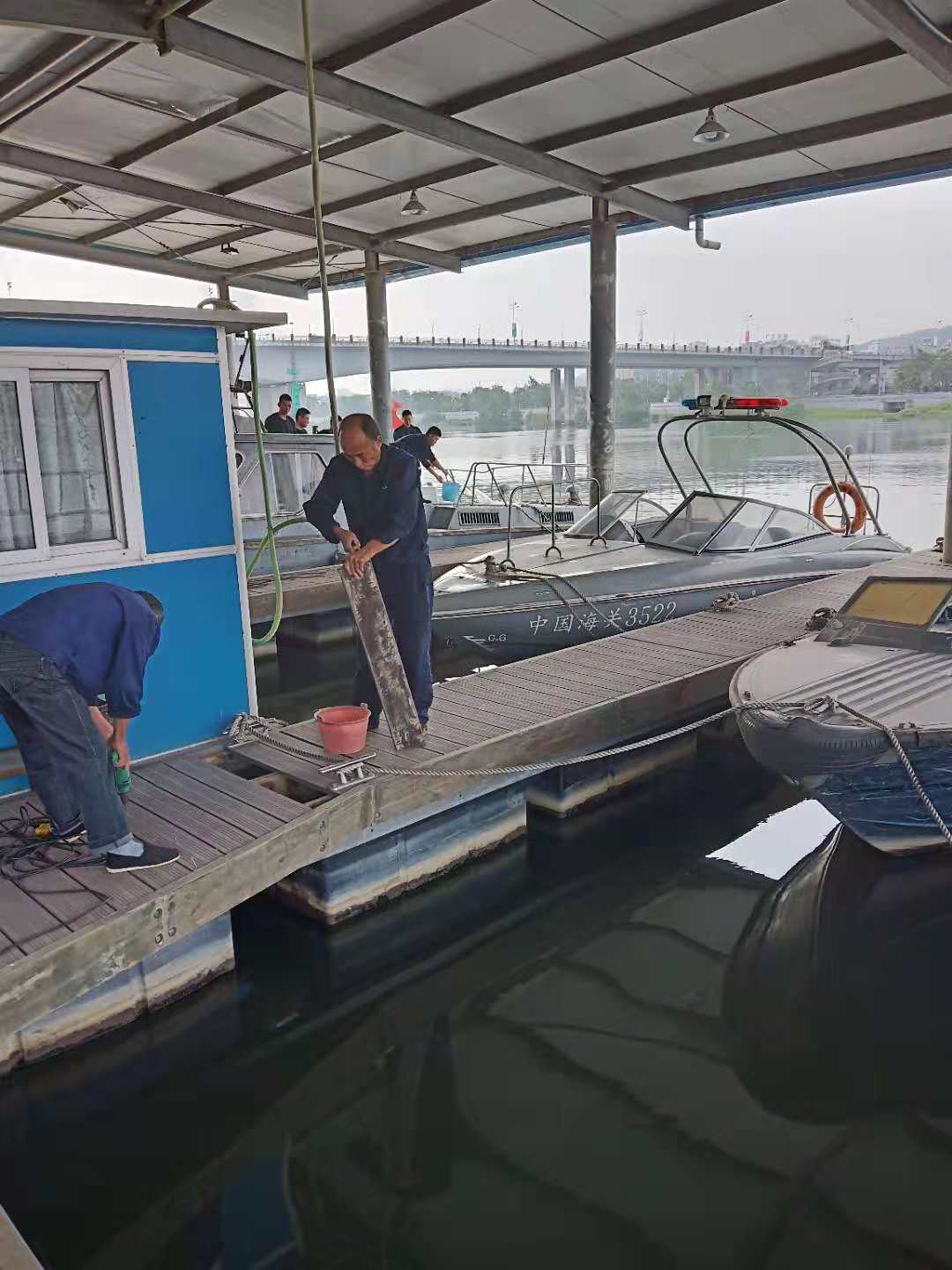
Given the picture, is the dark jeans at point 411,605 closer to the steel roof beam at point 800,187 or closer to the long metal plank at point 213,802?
the long metal plank at point 213,802

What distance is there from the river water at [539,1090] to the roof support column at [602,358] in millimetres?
9690

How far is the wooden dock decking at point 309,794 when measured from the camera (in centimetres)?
361

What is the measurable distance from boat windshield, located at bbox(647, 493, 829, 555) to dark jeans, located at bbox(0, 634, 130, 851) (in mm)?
6410

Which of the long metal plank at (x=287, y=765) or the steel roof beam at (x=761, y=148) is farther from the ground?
the steel roof beam at (x=761, y=148)

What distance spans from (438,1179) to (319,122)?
426 inches

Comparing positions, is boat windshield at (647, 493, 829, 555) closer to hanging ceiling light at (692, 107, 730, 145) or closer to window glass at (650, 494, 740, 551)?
window glass at (650, 494, 740, 551)

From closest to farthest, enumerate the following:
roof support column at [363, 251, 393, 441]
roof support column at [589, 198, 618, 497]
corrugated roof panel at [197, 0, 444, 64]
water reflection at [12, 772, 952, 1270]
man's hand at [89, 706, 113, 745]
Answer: water reflection at [12, 772, 952, 1270], man's hand at [89, 706, 113, 745], corrugated roof panel at [197, 0, 444, 64], roof support column at [589, 198, 618, 497], roof support column at [363, 251, 393, 441]

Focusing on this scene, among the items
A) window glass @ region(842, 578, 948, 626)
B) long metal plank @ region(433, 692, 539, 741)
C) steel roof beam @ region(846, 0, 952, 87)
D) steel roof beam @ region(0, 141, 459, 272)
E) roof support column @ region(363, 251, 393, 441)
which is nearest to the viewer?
long metal plank @ region(433, 692, 539, 741)

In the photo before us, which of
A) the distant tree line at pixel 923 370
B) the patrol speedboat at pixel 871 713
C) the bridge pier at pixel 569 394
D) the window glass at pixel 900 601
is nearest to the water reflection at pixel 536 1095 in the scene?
the patrol speedboat at pixel 871 713

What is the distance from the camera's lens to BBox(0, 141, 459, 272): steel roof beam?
12086 mm

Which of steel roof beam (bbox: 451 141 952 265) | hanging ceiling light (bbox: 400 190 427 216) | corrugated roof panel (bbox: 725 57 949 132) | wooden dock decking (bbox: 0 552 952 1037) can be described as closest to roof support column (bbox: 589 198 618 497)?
steel roof beam (bbox: 451 141 952 265)

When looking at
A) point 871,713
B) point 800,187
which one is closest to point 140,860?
point 871,713

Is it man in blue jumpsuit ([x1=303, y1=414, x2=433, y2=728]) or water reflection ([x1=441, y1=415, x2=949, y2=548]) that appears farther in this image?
water reflection ([x1=441, y1=415, x2=949, y2=548])

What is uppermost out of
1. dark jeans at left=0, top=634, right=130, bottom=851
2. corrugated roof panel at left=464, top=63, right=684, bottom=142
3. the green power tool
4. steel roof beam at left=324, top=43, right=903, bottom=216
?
corrugated roof panel at left=464, top=63, right=684, bottom=142
